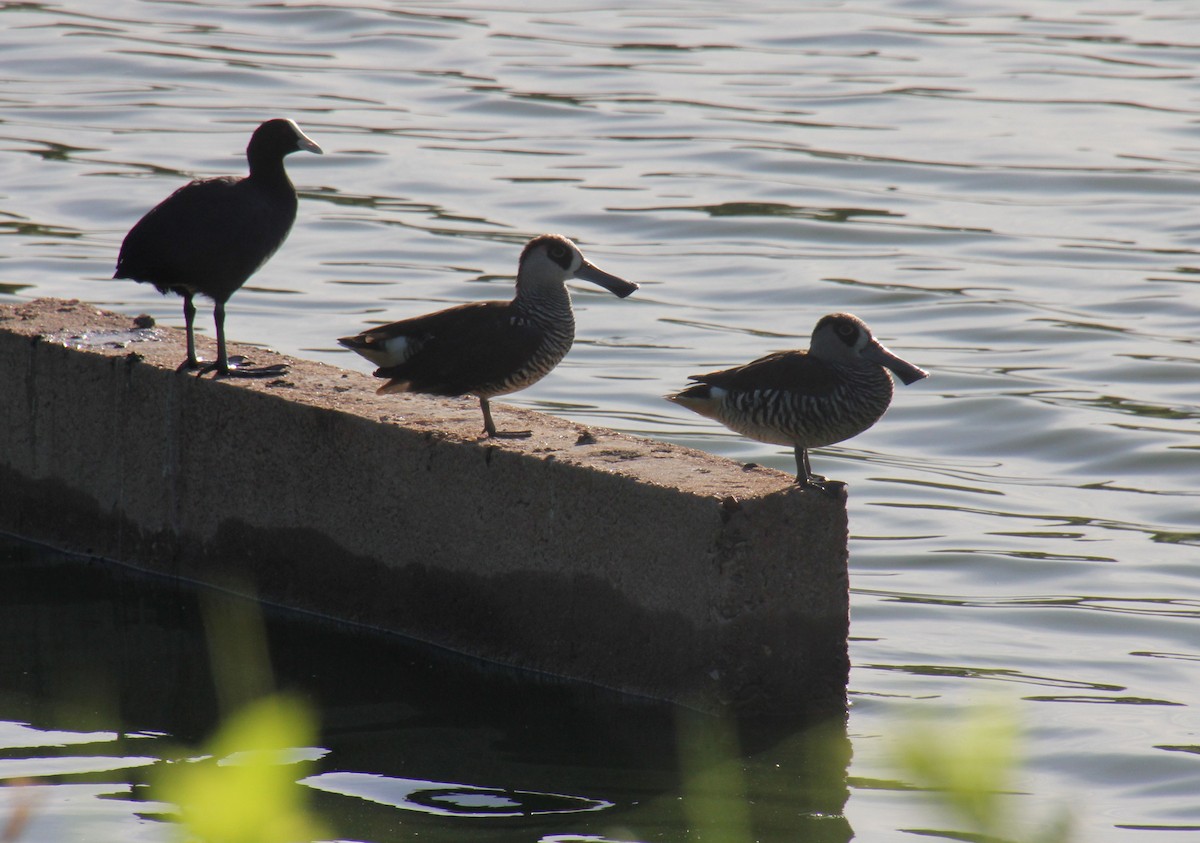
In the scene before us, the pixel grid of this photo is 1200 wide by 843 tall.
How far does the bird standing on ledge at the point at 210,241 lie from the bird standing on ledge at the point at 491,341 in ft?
2.29

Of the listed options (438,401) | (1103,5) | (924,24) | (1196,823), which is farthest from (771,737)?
(1103,5)

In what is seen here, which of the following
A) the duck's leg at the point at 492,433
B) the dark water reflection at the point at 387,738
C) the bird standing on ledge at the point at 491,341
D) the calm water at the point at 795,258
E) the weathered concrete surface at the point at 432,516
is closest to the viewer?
the dark water reflection at the point at 387,738

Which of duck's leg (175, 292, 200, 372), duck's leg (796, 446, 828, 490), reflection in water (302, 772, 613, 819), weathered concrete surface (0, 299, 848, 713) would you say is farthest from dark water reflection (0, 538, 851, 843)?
duck's leg (175, 292, 200, 372)

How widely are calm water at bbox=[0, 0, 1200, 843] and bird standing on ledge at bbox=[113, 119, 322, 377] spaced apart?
4.70ft

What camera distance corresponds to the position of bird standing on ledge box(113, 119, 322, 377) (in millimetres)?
7090

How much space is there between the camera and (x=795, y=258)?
46.8 feet

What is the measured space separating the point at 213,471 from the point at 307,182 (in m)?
9.71

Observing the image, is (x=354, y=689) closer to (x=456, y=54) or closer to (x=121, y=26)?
(x=456, y=54)

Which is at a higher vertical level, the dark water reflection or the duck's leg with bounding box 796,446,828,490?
→ the duck's leg with bounding box 796,446,828,490

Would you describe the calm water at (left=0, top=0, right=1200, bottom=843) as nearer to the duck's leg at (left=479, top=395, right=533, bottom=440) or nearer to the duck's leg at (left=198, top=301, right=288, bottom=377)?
the duck's leg at (left=479, top=395, right=533, bottom=440)

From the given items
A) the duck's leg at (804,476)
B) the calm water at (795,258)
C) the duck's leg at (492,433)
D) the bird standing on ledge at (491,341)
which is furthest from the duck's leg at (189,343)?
the duck's leg at (804,476)

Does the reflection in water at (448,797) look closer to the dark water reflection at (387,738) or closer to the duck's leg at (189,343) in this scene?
the dark water reflection at (387,738)

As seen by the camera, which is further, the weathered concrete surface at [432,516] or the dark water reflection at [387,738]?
the weathered concrete surface at [432,516]

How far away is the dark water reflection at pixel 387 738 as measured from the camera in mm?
5406
